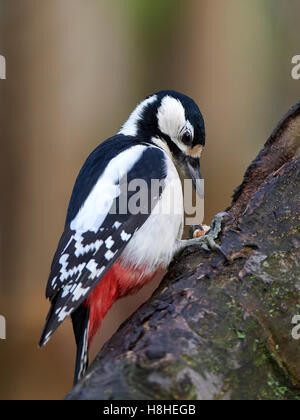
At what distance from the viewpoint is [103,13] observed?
4.73 metres

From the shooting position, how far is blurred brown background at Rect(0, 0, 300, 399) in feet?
14.3

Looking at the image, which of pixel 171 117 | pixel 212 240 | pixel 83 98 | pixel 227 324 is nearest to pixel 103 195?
pixel 212 240

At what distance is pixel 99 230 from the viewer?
77.7 inches

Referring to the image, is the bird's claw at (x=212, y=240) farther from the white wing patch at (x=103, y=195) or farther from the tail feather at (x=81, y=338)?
the tail feather at (x=81, y=338)

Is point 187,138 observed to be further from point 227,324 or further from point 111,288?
point 227,324

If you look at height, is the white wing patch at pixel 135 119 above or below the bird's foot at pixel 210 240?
above

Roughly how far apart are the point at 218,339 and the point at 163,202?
0.77 meters

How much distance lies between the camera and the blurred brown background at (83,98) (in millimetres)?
4367

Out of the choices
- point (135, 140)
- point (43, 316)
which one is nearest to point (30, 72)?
point (43, 316)

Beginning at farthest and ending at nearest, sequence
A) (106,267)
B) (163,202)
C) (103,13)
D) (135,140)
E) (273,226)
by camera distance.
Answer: (103,13), (135,140), (163,202), (106,267), (273,226)

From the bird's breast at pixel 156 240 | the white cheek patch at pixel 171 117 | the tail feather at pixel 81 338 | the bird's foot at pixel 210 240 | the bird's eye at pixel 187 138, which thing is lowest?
the tail feather at pixel 81 338

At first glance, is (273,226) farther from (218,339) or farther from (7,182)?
(7,182)

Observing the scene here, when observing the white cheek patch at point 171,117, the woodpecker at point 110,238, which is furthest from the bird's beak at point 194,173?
the woodpecker at point 110,238

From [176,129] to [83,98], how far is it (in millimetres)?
2333
